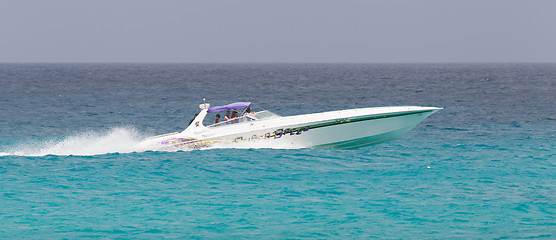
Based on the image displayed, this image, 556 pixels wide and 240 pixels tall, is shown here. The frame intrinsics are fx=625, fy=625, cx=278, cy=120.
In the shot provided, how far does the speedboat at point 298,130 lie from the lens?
22.4 metres

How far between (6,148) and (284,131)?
1208cm

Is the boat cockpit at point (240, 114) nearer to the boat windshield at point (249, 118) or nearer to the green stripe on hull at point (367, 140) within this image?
the boat windshield at point (249, 118)

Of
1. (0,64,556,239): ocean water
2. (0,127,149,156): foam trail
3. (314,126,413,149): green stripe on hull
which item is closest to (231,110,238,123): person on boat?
(0,64,556,239): ocean water

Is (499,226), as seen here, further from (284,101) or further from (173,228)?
(284,101)

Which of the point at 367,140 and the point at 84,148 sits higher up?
the point at 84,148

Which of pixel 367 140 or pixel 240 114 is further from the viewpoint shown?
pixel 240 114

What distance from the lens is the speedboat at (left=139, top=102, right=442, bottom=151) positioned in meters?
22.4

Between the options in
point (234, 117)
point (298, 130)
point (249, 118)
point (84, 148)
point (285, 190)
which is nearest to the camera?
point (285, 190)

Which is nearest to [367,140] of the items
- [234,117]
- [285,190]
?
[234,117]

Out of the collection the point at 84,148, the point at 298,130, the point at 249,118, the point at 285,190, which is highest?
the point at 249,118

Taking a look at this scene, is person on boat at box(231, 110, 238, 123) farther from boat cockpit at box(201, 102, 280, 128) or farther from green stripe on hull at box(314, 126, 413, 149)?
green stripe on hull at box(314, 126, 413, 149)

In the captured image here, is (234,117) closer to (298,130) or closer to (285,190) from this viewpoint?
(298,130)

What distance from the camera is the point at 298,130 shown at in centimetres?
2252

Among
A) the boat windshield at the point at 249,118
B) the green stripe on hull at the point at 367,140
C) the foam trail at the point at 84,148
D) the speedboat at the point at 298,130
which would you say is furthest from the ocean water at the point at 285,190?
the boat windshield at the point at 249,118
